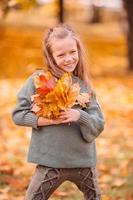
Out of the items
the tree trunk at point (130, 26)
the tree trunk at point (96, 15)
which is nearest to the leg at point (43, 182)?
the tree trunk at point (130, 26)

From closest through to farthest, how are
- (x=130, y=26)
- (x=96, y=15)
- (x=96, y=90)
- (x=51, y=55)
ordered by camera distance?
(x=51, y=55) < (x=96, y=90) < (x=130, y=26) < (x=96, y=15)

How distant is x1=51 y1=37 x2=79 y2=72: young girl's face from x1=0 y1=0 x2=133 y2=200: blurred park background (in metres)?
1.96

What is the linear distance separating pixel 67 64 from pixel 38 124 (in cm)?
40

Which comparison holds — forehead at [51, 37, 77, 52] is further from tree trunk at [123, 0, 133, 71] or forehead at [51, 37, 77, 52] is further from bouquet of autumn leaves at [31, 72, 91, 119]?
tree trunk at [123, 0, 133, 71]

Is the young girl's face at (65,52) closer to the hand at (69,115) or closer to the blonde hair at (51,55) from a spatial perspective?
the blonde hair at (51,55)

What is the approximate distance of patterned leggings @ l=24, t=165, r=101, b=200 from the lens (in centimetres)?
359

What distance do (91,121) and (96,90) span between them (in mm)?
9352

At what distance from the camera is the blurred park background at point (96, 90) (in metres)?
5.81

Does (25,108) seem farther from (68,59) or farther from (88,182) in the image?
(88,182)

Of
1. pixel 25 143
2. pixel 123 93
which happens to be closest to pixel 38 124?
pixel 25 143

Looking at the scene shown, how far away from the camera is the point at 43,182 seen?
3.59 meters

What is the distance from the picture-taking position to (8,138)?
8117 mm

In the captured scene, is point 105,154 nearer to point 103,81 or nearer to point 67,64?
point 67,64

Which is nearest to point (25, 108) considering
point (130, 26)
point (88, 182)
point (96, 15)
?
Result: point (88, 182)
